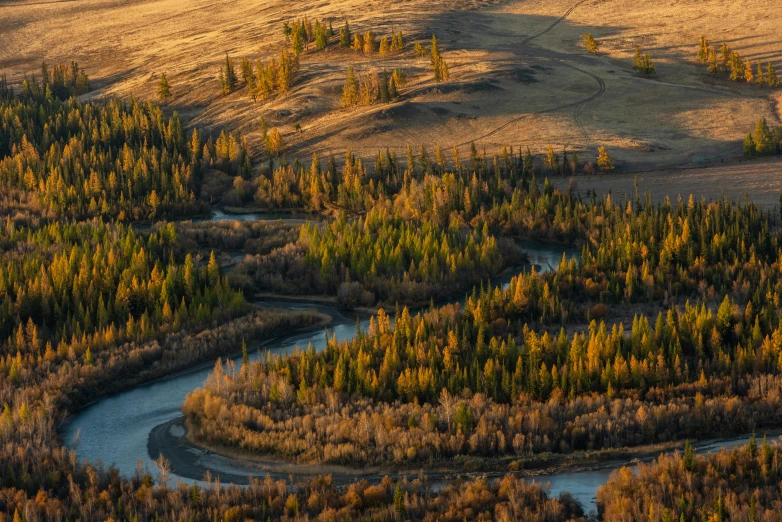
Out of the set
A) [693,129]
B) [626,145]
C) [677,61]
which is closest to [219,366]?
[626,145]

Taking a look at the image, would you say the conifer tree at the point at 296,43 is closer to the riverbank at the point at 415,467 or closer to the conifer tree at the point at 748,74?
the conifer tree at the point at 748,74

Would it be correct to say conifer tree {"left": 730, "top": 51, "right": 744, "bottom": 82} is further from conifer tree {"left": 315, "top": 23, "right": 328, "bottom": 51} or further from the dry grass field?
conifer tree {"left": 315, "top": 23, "right": 328, "bottom": 51}

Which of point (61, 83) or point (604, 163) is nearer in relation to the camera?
point (604, 163)

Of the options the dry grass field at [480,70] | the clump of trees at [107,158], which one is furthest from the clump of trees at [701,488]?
the clump of trees at [107,158]

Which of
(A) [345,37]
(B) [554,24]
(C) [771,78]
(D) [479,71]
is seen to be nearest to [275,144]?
(D) [479,71]

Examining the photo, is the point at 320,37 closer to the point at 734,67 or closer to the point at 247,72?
the point at 247,72

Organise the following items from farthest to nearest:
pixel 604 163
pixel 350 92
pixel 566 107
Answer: pixel 350 92
pixel 566 107
pixel 604 163

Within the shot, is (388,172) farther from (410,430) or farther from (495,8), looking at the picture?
(495,8)
